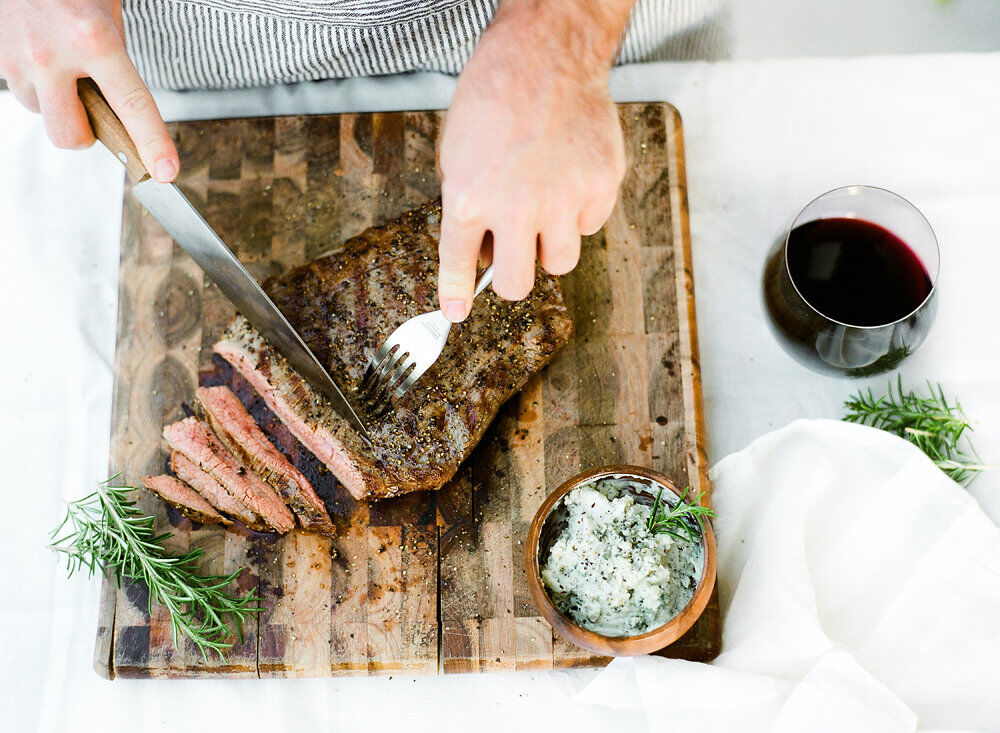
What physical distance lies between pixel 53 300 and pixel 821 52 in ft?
8.34

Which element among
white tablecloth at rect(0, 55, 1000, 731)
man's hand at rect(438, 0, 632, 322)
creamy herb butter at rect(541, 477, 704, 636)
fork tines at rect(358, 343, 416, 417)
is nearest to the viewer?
man's hand at rect(438, 0, 632, 322)

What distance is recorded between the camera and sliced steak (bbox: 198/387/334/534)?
2125 mm

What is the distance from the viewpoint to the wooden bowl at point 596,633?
1.83m

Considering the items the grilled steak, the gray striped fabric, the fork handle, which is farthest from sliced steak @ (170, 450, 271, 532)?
the gray striped fabric

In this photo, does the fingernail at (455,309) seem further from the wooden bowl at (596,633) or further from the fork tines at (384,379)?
the wooden bowl at (596,633)

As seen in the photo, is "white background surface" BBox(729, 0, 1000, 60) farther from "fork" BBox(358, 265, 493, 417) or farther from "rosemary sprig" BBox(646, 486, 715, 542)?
"rosemary sprig" BBox(646, 486, 715, 542)

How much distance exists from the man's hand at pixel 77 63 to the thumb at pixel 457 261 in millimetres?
649

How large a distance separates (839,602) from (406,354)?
4.10ft

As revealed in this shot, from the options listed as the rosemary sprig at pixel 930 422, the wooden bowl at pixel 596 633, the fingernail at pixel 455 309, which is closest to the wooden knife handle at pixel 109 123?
the fingernail at pixel 455 309

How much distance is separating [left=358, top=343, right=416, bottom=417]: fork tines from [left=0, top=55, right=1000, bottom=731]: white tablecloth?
73 centimetres

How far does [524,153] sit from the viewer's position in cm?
165

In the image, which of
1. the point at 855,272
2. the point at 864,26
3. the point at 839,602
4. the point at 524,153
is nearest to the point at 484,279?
the point at 524,153

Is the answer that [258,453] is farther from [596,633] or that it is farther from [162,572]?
[596,633]

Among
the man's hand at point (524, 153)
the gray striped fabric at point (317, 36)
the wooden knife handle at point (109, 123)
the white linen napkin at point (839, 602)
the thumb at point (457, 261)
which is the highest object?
the gray striped fabric at point (317, 36)
